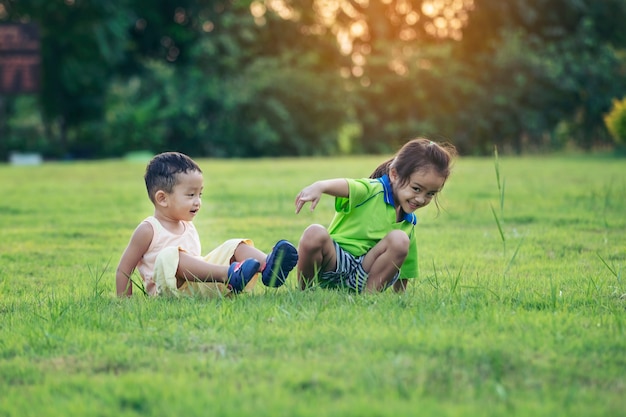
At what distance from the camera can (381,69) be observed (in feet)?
127

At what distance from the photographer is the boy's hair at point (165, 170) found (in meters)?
4.65

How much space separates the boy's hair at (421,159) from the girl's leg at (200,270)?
1041mm

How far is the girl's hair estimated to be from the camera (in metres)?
4.57

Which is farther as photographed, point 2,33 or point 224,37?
point 224,37

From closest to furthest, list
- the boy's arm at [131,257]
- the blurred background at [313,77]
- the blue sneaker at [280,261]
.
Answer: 1. the blue sneaker at [280,261]
2. the boy's arm at [131,257]
3. the blurred background at [313,77]

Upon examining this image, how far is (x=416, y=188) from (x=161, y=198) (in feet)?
4.35

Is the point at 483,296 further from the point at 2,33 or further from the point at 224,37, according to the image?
the point at 224,37

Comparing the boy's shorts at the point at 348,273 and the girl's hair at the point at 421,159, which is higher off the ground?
the girl's hair at the point at 421,159

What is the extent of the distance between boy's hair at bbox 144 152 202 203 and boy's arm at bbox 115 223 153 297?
19 centimetres

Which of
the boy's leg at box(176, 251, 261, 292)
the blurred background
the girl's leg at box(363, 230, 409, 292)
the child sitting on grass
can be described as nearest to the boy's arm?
the child sitting on grass

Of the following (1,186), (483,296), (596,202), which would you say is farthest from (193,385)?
(1,186)

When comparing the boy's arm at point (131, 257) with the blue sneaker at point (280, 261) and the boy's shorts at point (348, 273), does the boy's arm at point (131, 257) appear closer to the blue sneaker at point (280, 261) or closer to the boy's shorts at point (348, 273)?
the blue sneaker at point (280, 261)

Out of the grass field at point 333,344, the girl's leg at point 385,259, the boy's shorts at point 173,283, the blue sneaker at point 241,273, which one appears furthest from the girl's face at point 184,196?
the girl's leg at point 385,259

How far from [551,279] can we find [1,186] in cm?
1072
